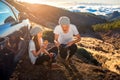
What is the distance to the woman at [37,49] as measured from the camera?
7992 mm

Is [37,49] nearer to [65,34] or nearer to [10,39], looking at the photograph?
[65,34]

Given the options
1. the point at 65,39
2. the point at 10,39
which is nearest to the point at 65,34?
the point at 65,39

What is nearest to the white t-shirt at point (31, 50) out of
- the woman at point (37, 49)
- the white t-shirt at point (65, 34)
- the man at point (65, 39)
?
the woman at point (37, 49)

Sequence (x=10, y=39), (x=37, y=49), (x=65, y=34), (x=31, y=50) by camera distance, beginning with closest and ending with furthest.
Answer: (x=10, y=39) → (x=31, y=50) → (x=37, y=49) → (x=65, y=34)

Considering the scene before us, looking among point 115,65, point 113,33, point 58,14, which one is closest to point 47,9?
point 58,14

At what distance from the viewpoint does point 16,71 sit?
7918mm

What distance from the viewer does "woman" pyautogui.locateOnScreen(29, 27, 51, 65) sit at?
799cm

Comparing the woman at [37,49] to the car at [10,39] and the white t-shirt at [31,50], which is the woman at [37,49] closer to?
the white t-shirt at [31,50]

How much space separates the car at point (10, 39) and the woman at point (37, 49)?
193 mm

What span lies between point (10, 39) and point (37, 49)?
63.8 inches

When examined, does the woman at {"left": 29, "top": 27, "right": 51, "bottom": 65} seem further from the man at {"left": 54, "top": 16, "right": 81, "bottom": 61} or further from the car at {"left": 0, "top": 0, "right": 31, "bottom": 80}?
the man at {"left": 54, "top": 16, "right": 81, "bottom": 61}

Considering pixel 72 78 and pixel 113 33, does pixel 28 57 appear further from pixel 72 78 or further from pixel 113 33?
pixel 113 33

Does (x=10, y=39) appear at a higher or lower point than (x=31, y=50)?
higher

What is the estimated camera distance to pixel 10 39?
6.82 meters
